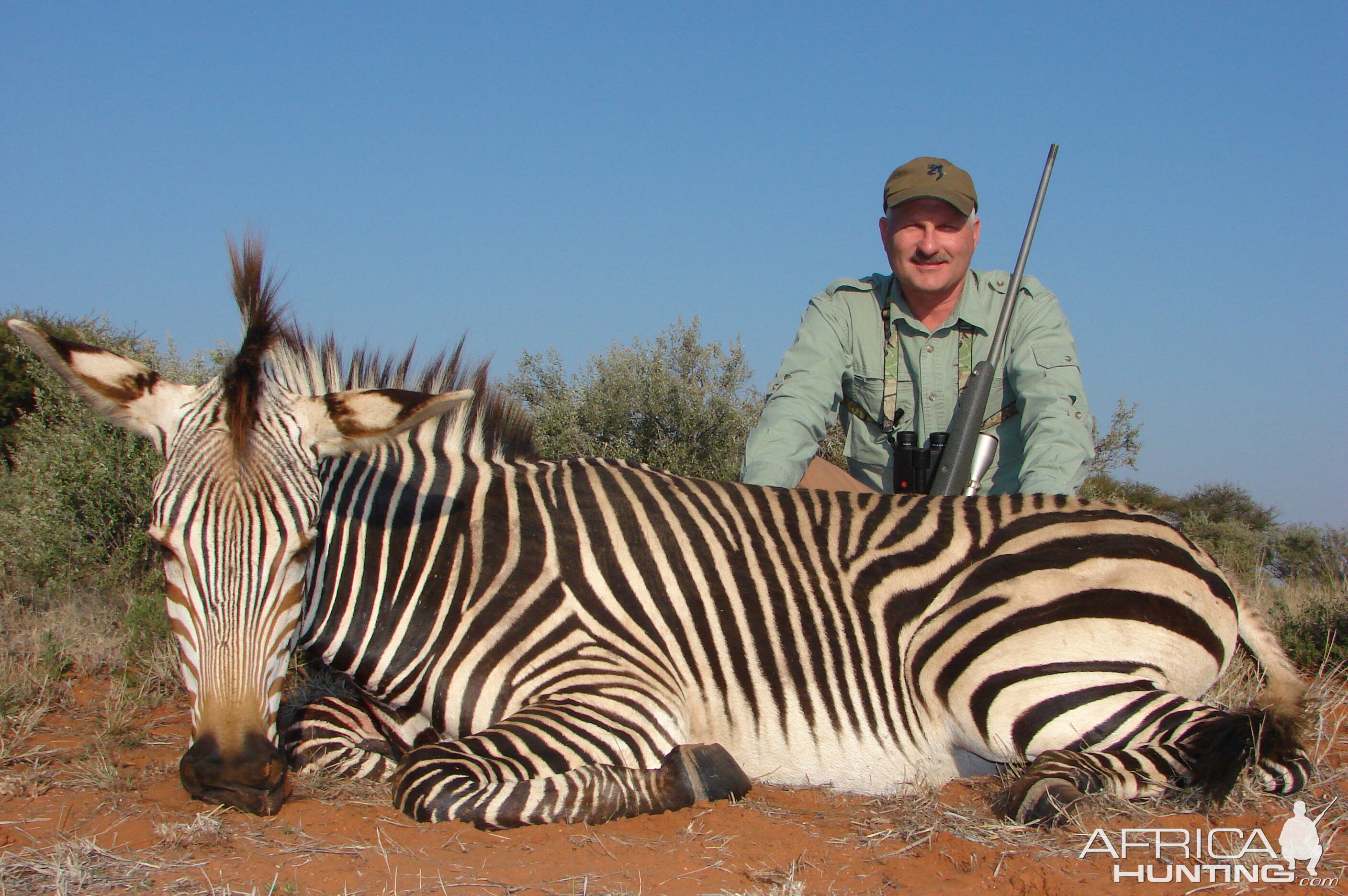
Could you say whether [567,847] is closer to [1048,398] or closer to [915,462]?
[915,462]

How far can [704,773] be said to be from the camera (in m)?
2.93

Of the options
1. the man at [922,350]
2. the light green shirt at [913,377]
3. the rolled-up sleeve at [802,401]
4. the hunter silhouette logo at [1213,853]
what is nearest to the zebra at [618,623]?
the hunter silhouette logo at [1213,853]

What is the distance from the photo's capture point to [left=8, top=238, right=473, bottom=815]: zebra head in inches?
97.7

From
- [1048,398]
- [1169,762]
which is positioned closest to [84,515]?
[1048,398]

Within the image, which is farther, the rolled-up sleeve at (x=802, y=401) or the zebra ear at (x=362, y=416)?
the rolled-up sleeve at (x=802, y=401)

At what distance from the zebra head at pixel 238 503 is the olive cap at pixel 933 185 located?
3251 millimetres

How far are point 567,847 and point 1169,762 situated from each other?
1.73m

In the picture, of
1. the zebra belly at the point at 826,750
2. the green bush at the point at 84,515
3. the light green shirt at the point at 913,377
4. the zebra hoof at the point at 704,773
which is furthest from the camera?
the green bush at the point at 84,515

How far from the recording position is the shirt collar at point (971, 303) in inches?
208

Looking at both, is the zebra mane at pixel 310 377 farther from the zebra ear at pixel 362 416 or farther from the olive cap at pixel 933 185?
the olive cap at pixel 933 185

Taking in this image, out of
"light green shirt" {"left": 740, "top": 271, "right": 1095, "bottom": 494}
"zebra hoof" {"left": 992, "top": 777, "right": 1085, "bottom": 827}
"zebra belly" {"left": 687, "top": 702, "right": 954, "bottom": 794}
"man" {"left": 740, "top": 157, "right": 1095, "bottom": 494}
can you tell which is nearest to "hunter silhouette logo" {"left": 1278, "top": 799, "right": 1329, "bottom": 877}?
"zebra hoof" {"left": 992, "top": 777, "right": 1085, "bottom": 827}

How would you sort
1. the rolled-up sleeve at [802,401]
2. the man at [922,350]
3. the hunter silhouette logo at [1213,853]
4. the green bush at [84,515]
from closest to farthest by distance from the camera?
the hunter silhouette logo at [1213,853] < the rolled-up sleeve at [802,401] < the man at [922,350] < the green bush at [84,515]

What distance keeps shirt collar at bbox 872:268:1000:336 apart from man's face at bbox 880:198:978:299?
151 mm

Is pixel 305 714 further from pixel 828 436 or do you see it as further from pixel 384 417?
pixel 828 436
